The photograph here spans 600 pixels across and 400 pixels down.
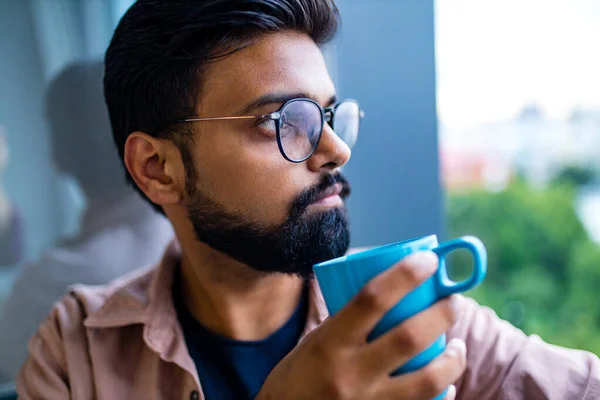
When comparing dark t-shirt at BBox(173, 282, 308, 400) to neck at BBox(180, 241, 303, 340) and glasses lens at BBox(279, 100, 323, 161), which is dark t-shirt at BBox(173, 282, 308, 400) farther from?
glasses lens at BBox(279, 100, 323, 161)

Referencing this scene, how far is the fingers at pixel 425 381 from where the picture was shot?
719 millimetres

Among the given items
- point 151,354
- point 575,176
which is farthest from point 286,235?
point 575,176

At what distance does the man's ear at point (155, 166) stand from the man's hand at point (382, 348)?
2.39ft

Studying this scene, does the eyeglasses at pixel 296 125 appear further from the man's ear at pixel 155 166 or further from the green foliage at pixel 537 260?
the green foliage at pixel 537 260

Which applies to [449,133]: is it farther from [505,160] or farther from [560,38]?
[560,38]

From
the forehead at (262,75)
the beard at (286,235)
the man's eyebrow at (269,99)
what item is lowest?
the beard at (286,235)

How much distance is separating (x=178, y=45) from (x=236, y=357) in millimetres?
785

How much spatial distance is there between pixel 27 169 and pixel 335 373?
140 cm

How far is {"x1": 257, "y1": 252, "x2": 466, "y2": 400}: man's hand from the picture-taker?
69cm

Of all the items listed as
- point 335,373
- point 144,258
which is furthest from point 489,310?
point 144,258

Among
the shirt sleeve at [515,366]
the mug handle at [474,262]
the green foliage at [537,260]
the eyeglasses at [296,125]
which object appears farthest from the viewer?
the green foliage at [537,260]

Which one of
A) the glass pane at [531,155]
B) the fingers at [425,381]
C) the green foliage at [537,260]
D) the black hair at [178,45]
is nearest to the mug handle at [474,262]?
the fingers at [425,381]

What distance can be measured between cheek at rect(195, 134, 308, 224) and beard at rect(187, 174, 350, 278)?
0.02 m

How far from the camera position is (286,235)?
3.93 ft
